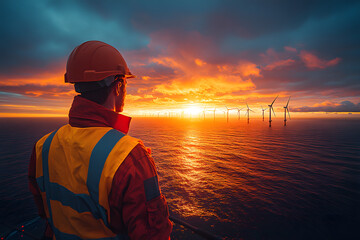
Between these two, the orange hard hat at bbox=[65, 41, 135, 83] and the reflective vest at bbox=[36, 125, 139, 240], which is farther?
the orange hard hat at bbox=[65, 41, 135, 83]

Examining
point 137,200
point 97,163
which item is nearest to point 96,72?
point 97,163

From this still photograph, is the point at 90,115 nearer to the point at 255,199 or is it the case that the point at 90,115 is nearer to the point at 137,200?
the point at 137,200

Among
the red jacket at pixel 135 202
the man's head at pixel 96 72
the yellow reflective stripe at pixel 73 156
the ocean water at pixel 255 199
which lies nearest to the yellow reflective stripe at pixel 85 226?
the red jacket at pixel 135 202

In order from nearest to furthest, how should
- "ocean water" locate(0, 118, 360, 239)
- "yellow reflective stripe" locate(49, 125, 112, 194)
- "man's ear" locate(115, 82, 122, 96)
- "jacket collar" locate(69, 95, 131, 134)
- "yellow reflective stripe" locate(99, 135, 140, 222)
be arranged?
"yellow reflective stripe" locate(99, 135, 140, 222), "yellow reflective stripe" locate(49, 125, 112, 194), "jacket collar" locate(69, 95, 131, 134), "man's ear" locate(115, 82, 122, 96), "ocean water" locate(0, 118, 360, 239)

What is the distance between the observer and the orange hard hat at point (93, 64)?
69.6 inches

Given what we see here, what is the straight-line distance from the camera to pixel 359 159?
25641 millimetres

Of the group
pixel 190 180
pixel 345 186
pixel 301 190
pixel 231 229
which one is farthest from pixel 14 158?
pixel 345 186

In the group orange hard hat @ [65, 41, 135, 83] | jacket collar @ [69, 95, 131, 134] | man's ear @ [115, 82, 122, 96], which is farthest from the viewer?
man's ear @ [115, 82, 122, 96]

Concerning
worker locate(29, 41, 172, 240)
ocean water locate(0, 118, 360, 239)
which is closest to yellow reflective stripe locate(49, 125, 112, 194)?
worker locate(29, 41, 172, 240)

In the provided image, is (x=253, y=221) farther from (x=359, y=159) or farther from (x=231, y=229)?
(x=359, y=159)

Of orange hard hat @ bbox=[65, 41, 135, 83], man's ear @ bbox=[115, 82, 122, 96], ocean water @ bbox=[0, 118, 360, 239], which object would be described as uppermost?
orange hard hat @ bbox=[65, 41, 135, 83]

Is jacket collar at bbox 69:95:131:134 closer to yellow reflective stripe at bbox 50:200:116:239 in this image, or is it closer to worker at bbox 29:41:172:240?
worker at bbox 29:41:172:240

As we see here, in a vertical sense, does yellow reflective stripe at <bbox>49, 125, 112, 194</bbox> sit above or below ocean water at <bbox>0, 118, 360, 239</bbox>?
above

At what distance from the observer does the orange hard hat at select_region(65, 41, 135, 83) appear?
177 cm
